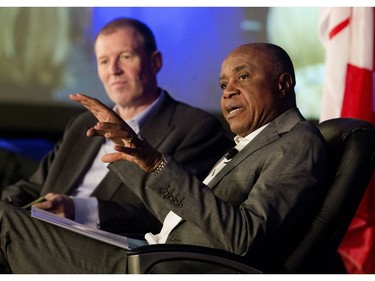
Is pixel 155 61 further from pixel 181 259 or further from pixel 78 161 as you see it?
pixel 181 259

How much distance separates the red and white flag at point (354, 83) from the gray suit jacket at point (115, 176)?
65 centimetres

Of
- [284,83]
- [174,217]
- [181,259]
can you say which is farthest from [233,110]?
[181,259]

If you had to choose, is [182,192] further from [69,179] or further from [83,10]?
[83,10]

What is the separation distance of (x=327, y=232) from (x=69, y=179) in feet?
6.18

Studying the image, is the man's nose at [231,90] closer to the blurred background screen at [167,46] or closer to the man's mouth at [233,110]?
the man's mouth at [233,110]

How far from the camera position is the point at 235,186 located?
332cm

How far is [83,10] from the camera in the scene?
641cm

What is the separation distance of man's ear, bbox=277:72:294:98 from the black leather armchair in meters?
0.23

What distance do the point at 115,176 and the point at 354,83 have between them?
128 centimetres

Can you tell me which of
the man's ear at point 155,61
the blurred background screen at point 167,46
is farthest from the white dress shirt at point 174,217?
the blurred background screen at point 167,46

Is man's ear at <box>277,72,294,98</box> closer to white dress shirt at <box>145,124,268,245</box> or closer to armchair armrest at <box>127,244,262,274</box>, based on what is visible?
white dress shirt at <box>145,124,268,245</box>

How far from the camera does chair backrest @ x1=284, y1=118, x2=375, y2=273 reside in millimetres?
3248

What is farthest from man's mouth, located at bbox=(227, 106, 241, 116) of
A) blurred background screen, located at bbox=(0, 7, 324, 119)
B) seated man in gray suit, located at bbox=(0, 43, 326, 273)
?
blurred background screen, located at bbox=(0, 7, 324, 119)
